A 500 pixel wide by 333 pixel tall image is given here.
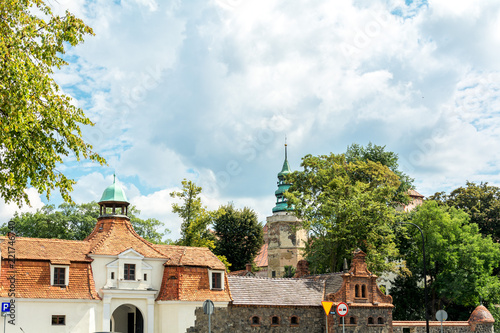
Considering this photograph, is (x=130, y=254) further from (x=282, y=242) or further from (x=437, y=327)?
(x=282, y=242)

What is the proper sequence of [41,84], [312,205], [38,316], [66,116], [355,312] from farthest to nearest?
[312,205] < [355,312] < [38,316] < [66,116] < [41,84]

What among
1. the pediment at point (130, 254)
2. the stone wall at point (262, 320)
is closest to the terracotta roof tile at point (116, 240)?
the pediment at point (130, 254)

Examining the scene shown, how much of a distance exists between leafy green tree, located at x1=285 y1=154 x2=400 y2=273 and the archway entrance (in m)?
18.1

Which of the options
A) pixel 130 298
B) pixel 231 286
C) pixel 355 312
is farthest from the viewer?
pixel 355 312

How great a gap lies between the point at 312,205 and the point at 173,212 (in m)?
13.5

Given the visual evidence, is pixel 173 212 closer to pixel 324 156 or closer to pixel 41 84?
pixel 324 156

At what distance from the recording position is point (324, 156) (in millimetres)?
59156

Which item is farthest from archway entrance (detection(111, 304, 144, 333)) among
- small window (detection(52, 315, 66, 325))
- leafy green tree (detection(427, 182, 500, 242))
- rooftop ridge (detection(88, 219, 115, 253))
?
leafy green tree (detection(427, 182, 500, 242))

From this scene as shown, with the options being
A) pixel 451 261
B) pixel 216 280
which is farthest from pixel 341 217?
pixel 216 280

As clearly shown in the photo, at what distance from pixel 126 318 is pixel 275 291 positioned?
10.6m

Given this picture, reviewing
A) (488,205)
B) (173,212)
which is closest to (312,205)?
(173,212)

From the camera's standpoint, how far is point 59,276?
33.2 meters

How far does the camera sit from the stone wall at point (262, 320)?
3625 centimetres

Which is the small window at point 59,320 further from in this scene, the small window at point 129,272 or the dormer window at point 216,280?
the dormer window at point 216,280
